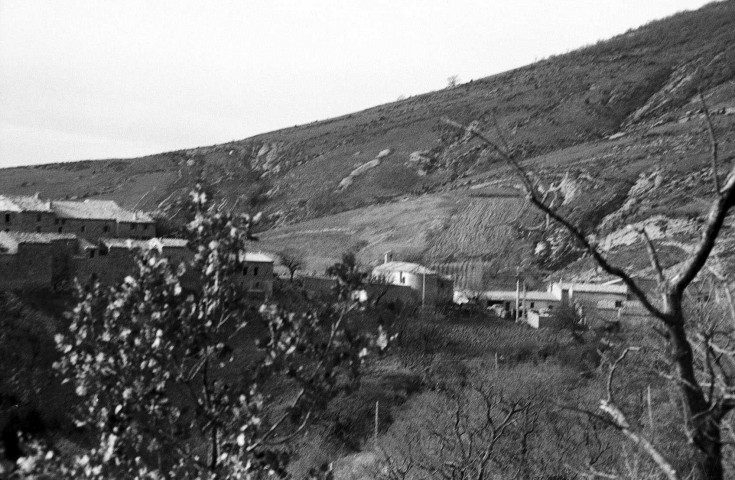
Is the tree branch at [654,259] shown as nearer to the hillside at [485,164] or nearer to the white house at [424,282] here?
the white house at [424,282]

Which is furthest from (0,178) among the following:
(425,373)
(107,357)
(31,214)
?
(107,357)

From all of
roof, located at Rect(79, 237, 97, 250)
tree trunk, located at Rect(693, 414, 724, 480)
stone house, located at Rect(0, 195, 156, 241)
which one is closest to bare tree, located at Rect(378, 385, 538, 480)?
roof, located at Rect(79, 237, 97, 250)

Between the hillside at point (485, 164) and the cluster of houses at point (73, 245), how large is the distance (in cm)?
975

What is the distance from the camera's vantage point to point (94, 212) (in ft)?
119

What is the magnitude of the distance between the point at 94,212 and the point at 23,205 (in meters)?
2.69

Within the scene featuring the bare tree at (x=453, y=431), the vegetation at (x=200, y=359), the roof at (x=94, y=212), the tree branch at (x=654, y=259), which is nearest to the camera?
the tree branch at (x=654, y=259)

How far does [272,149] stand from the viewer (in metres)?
112

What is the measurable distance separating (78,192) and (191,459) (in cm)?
8152

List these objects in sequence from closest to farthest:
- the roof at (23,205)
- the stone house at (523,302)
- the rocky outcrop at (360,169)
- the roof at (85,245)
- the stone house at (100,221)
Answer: the roof at (85,245) → the roof at (23,205) → the stone house at (100,221) → the stone house at (523,302) → the rocky outcrop at (360,169)

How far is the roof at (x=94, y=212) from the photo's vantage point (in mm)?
35625

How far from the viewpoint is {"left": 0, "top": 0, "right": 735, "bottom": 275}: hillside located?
211ft

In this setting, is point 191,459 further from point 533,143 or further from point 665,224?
point 533,143

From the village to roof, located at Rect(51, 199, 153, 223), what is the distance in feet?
0.13

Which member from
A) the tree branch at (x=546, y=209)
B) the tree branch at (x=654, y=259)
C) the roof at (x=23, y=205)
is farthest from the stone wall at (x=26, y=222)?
the tree branch at (x=654, y=259)
